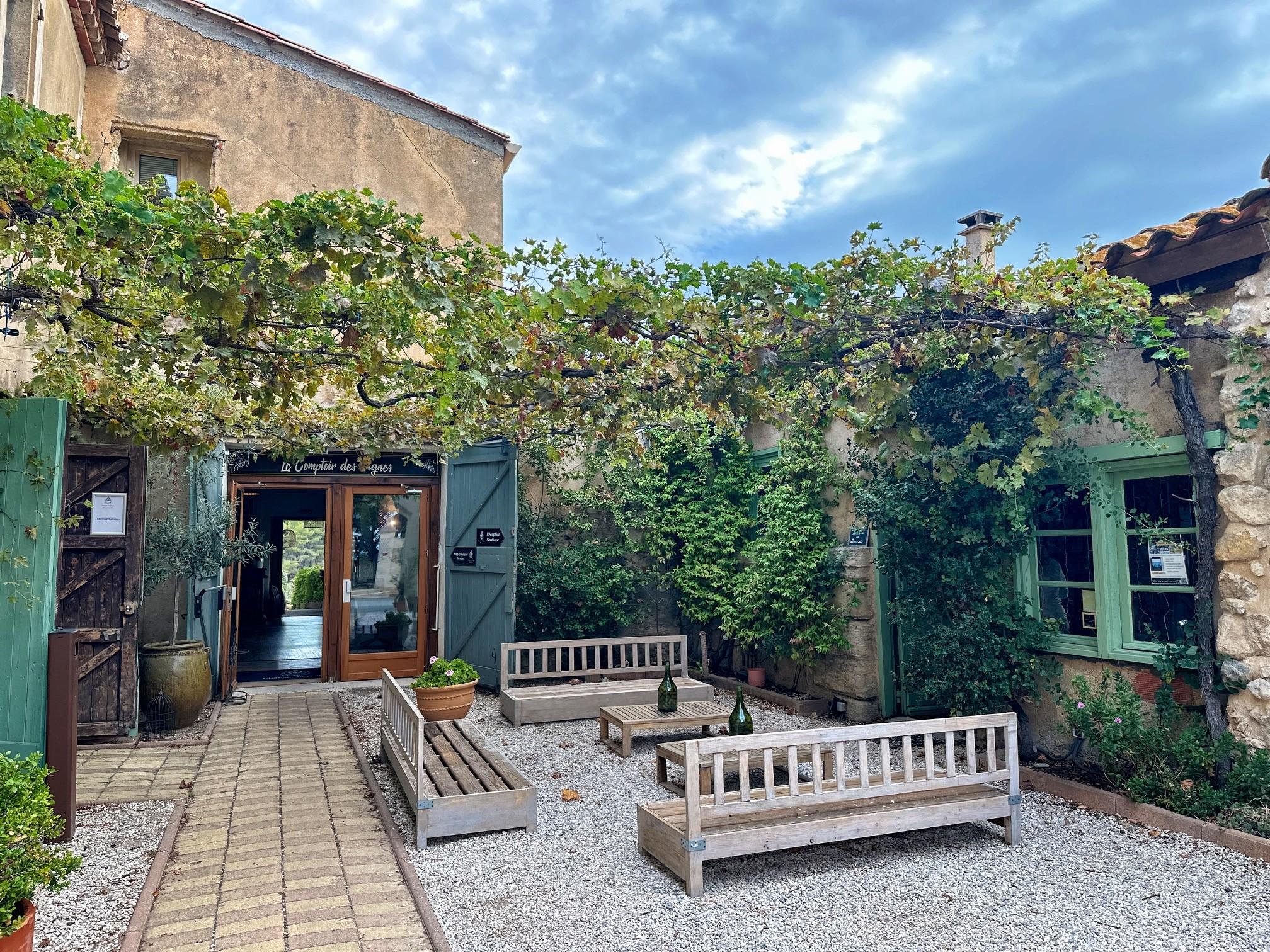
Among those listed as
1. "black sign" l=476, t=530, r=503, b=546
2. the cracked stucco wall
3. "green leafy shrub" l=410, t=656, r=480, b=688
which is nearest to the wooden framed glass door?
"black sign" l=476, t=530, r=503, b=546

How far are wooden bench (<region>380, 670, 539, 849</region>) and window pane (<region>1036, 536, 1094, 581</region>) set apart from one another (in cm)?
412

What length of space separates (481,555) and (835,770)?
19.1 ft

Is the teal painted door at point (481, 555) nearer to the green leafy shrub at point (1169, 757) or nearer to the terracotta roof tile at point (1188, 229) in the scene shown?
the green leafy shrub at point (1169, 757)

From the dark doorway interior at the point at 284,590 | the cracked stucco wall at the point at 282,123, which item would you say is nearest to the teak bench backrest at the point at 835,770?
the dark doorway interior at the point at 284,590

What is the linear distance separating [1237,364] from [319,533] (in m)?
10.3

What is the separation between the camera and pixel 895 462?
20.4 feet

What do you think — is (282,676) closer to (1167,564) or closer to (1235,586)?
(1167,564)

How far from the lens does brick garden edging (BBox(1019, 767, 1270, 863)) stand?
4137mm

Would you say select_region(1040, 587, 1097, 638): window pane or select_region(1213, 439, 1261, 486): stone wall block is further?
select_region(1040, 587, 1097, 638): window pane

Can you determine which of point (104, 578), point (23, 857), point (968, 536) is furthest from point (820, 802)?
point (104, 578)

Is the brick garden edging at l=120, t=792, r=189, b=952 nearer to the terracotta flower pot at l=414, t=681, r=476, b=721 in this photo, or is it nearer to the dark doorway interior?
the terracotta flower pot at l=414, t=681, r=476, b=721

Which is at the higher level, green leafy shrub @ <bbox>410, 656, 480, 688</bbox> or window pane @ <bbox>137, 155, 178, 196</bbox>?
window pane @ <bbox>137, 155, 178, 196</bbox>

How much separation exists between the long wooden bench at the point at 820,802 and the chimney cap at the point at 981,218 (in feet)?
13.1

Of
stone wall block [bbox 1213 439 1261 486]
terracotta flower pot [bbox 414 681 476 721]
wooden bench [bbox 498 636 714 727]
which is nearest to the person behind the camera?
stone wall block [bbox 1213 439 1261 486]
